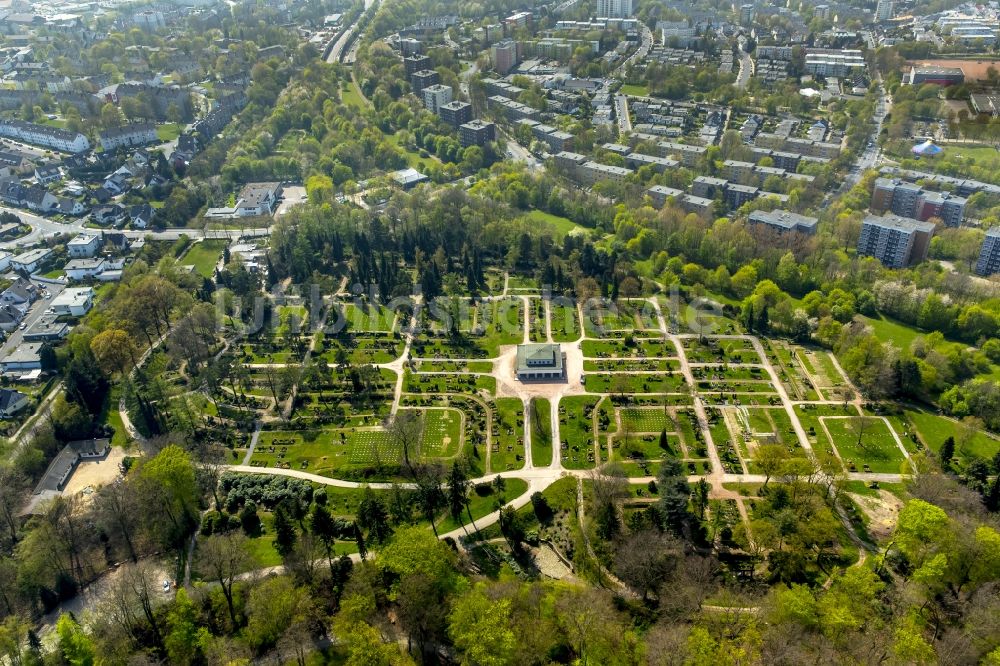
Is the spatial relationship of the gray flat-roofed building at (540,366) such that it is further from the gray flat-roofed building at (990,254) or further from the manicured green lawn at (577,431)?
the gray flat-roofed building at (990,254)

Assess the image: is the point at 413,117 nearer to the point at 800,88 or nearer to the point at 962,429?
the point at 800,88

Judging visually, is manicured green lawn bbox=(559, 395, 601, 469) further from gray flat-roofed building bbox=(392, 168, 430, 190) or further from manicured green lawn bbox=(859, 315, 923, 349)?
gray flat-roofed building bbox=(392, 168, 430, 190)

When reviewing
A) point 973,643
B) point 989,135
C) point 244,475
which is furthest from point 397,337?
point 989,135

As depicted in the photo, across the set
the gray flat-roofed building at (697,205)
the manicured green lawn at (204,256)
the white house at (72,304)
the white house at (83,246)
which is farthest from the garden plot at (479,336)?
the white house at (83,246)

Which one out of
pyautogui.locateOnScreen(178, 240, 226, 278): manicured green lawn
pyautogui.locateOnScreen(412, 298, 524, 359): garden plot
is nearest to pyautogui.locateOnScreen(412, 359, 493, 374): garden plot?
pyautogui.locateOnScreen(412, 298, 524, 359): garden plot

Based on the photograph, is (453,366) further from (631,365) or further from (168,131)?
(168,131)

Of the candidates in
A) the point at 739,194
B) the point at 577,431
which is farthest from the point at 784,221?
the point at 577,431
